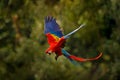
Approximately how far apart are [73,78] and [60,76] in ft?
0.71

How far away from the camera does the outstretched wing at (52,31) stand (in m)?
2.59

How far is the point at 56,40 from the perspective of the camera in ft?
8.41

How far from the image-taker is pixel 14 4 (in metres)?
8.29

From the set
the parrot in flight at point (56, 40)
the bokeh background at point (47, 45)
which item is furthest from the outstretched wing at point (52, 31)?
the bokeh background at point (47, 45)

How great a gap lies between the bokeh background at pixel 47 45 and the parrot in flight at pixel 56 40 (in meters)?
4.14

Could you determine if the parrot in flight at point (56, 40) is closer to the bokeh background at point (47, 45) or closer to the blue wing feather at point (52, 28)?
the blue wing feather at point (52, 28)

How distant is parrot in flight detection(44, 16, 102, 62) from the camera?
95.3 inches

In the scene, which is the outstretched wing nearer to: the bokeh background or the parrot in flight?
the parrot in flight

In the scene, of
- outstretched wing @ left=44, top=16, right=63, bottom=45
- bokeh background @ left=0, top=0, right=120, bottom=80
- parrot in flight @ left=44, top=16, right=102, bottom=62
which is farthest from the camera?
bokeh background @ left=0, top=0, right=120, bottom=80

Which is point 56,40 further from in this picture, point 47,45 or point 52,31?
point 47,45

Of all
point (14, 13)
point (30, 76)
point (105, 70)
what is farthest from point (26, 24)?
point (105, 70)

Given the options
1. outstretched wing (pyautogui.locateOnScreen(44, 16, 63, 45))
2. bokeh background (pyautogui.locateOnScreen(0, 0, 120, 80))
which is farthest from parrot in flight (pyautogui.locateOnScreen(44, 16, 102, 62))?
bokeh background (pyautogui.locateOnScreen(0, 0, 120, 80))

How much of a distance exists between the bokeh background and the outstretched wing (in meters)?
4.09

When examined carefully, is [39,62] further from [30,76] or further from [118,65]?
[118,65]
